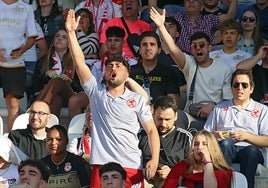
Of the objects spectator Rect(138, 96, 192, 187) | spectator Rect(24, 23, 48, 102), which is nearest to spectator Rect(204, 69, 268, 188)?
spectator Rect(138, 96, 192, 187)

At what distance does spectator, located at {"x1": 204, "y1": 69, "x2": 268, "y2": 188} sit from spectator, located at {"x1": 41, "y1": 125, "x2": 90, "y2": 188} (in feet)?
4.40

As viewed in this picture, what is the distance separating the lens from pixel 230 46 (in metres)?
12.2

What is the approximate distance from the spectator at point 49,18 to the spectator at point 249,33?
226 cm

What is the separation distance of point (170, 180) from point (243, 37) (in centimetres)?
346

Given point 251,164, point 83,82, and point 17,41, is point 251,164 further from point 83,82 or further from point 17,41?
point 17,41

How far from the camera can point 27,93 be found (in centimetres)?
1266

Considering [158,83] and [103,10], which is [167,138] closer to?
[158,83]

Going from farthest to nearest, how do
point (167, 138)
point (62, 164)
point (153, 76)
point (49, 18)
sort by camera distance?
point (49, 18)
point (153, 76)
point (167, 138)
point (62, 164)

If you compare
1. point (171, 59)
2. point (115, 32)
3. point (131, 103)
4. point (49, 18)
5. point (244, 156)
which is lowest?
point (244, 156)

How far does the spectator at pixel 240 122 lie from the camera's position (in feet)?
34.3

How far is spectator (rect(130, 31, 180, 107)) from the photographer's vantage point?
11594 mm

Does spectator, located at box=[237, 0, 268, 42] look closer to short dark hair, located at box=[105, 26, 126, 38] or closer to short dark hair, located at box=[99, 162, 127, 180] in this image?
short dark hair, located at box=[105, 26, 126, 38]

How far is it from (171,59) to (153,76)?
3.88ft

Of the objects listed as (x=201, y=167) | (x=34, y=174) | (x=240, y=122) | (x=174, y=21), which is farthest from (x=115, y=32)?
(x=34, y=174)
